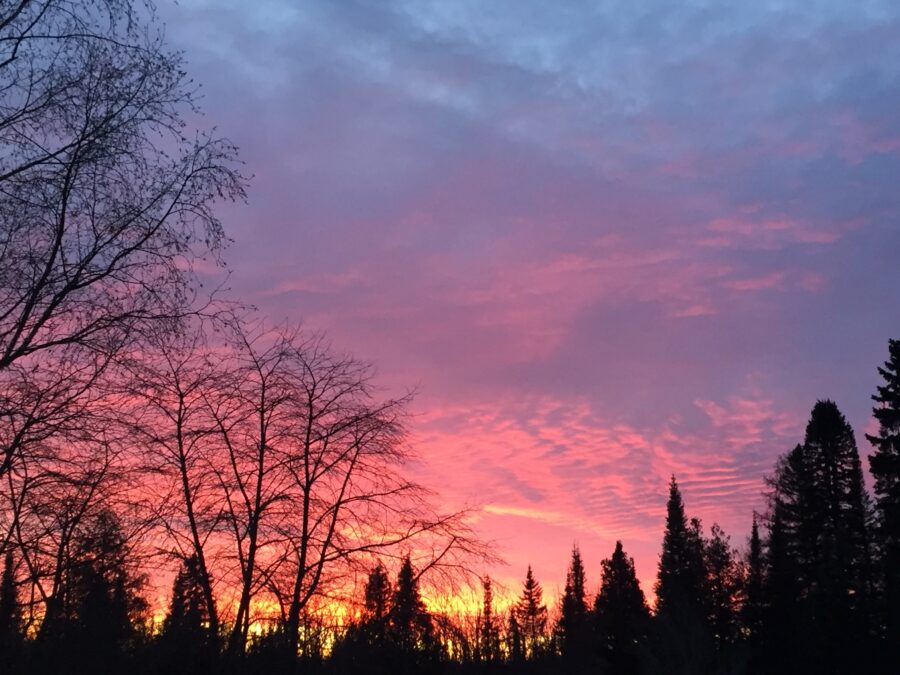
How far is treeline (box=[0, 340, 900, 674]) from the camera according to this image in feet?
46.2

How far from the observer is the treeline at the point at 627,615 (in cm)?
1409

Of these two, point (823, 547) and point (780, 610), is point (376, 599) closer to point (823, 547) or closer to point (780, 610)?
point (780, 610)

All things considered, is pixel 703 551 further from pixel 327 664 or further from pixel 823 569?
pixel 327 664

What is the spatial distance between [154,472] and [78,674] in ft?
11.0

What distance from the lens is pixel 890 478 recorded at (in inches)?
1911

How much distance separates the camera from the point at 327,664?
16.6 metres

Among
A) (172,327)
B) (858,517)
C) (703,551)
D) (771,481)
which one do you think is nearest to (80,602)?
(172,327)

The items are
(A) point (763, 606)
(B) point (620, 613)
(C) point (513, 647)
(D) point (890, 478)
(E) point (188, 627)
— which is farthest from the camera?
(B) point (620, 613)

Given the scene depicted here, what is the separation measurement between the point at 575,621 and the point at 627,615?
251 inches

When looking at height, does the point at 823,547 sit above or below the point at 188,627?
above

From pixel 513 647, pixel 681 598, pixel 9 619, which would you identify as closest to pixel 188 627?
pixel 9 619

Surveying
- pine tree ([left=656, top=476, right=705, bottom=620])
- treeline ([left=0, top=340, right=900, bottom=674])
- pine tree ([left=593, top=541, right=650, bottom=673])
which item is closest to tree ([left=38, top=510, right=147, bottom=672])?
treeline ([left=0, top=340, right=900, bottom=674])

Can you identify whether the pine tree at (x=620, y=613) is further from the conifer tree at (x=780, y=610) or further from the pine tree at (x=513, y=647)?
the pine tree at (x=513, y=647)

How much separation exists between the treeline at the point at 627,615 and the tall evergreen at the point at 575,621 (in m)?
0.27
